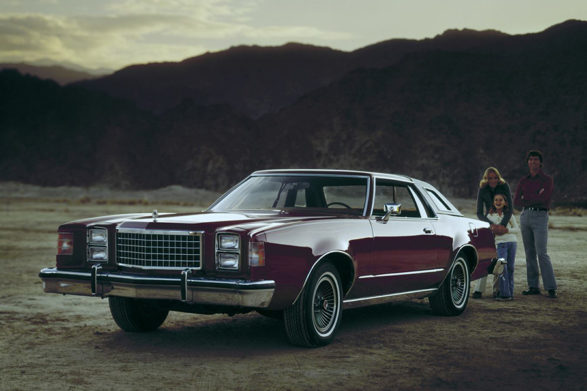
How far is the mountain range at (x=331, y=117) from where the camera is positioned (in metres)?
68.9

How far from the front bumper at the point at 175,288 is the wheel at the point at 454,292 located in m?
3.38

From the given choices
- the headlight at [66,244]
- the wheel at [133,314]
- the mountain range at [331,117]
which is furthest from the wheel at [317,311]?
the mountain range at [331,117]

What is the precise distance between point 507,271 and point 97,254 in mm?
5844

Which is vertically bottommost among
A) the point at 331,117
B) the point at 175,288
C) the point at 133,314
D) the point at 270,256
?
the point at 133,314

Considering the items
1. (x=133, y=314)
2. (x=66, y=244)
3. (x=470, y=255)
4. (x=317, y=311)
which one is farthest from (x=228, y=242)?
(x=470, y=255)

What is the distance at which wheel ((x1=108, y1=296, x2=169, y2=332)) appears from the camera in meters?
7.80

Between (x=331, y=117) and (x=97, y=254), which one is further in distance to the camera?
(x=331, y=117)

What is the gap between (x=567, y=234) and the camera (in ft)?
93.5

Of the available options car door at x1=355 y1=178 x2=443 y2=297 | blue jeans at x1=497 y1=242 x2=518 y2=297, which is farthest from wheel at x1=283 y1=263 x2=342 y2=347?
blue jeans at x1=497 y1=242 x2=518 y2=297

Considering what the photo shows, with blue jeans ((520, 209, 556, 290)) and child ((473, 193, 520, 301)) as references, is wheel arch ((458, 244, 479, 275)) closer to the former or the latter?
child ((473, 193, 520, 301))

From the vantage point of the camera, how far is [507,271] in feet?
35.1

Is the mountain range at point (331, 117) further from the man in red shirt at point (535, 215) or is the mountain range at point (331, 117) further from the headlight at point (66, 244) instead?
the headlight at point (66, 244)

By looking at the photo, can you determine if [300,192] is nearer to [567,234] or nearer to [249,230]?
[249,230]

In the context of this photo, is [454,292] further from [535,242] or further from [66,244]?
[66,244]
